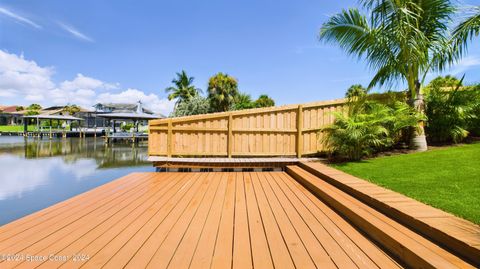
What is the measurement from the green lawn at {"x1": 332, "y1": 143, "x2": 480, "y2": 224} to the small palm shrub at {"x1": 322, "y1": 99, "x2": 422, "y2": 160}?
2.90 feet

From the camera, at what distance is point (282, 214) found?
285cm

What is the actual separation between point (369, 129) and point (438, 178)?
237 cm

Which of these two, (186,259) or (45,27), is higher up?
(45,27)

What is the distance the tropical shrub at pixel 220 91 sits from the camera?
20.4 metres

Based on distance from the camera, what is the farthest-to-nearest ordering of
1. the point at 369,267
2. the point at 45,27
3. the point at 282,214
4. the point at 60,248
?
the point at 45,27
the point at 282,214
the point at 60,248
the point at 369,267

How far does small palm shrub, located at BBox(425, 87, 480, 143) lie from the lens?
569cm

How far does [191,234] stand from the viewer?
7.45 ft

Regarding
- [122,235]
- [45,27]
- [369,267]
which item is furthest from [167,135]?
[45,27]

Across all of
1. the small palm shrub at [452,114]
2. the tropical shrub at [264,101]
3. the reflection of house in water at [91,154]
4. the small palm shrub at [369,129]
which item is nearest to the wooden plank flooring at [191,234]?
the small palm shrub at [369,129]

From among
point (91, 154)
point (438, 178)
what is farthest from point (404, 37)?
point (91, 154)

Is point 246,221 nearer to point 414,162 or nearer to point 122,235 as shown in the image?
point 122,235

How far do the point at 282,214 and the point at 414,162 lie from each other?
3164mm

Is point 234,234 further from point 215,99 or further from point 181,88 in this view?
point 181,88

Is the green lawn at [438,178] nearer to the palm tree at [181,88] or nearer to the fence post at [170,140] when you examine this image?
the fence post at [170,140]
